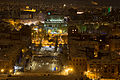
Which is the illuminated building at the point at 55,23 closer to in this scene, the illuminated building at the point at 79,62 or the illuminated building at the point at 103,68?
the illuminated building at the point at 79,62

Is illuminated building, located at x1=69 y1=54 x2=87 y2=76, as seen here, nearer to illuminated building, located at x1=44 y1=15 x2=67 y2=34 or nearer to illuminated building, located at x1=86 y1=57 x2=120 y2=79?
illuminated building, located at x1=86 y1=57 x2=120 y2=79

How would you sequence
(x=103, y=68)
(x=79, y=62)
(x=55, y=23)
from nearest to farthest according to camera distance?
(x=103, y=68) < (x=79, y=62) < (x=55, y=23)

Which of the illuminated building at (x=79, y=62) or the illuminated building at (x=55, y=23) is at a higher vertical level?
A: the illuminated building at (x=55, y=23)

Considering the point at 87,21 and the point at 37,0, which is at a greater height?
the point at 37,0

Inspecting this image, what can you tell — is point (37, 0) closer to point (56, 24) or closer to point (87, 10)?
point (87, 10)

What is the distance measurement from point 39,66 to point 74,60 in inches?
72.5

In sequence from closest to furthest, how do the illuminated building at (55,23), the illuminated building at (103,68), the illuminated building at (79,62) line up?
the illuminated building at (103,68) < the illuminated building at (79,62) < the illuminated building at (55,23)

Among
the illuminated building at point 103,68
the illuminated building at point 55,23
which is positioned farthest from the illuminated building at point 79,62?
the illuminated building at point 55,23

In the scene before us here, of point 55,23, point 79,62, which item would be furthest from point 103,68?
point 55,23

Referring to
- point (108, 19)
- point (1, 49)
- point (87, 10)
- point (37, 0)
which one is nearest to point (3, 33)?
point (1, 49)

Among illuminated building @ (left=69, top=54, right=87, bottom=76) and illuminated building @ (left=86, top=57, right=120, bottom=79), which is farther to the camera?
illuminated building @ (left=69, top=54, right=87, bottom=76)

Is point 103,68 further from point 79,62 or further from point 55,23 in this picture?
point 55,23

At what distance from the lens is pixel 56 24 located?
2117cm

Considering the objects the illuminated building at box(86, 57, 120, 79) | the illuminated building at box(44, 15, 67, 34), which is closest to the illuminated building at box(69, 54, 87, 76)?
the illuminated building at box(86, 57, 120, 79)
